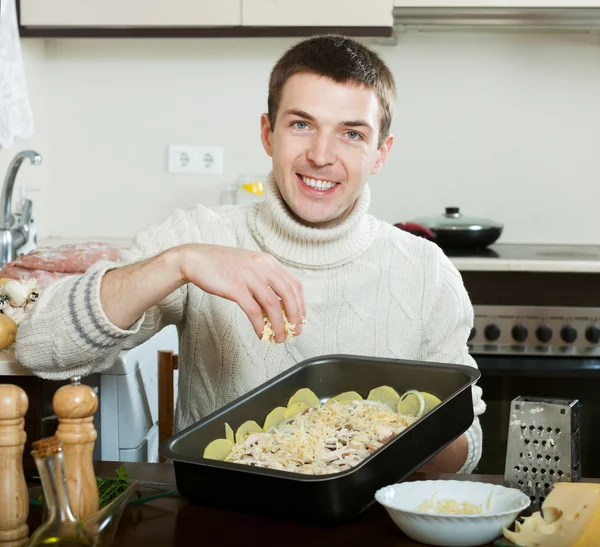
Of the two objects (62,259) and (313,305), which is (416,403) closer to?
(313,305)

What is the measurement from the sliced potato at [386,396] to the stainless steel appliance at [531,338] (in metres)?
1.44

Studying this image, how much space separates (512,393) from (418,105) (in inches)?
42.5

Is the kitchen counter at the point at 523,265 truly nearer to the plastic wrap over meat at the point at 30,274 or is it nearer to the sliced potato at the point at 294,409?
the plastic wrap over meat at the point at 30,274

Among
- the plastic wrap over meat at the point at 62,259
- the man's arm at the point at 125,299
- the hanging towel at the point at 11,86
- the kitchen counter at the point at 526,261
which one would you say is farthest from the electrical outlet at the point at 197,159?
the man's arm at the point at 125,299

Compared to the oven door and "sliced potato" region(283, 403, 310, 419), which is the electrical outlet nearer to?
the oven door

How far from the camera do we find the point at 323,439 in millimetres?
1067

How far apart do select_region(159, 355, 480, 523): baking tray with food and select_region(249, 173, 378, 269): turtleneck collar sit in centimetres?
42

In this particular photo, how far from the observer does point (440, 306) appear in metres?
1.70

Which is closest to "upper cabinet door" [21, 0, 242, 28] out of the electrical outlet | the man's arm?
the electrical outlet

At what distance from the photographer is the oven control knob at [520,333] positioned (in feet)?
8.75

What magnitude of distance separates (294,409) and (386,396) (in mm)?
129

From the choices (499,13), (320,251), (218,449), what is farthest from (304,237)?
(499,13)

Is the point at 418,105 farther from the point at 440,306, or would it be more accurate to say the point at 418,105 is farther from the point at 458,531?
the point at 458,531

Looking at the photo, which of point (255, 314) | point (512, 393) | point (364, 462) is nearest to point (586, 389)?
point (512, 393)
